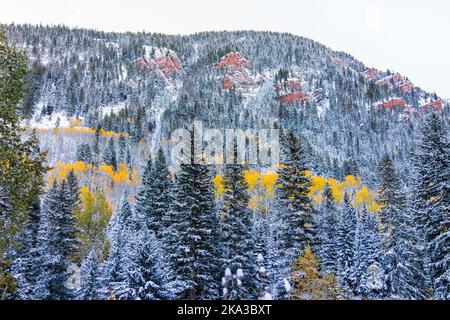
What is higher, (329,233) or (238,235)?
(329,233)

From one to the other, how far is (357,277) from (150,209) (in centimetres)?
2536

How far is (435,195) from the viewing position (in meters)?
26.0

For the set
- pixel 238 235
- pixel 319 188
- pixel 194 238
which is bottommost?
pixel 194 238

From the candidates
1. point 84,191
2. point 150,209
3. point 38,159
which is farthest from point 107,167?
point 38,159

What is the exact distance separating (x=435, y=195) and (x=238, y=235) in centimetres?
1391

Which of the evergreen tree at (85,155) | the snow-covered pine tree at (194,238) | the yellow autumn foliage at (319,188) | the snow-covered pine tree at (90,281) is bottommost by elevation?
the snow-covered pine tree at (90,281)

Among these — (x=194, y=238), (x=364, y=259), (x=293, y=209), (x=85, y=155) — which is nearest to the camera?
(x=293, y=209)

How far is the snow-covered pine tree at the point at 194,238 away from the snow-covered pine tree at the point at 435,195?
48.0 ft

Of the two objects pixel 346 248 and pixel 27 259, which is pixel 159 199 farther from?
pixel 346 248

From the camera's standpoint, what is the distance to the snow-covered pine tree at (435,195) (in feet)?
81.7

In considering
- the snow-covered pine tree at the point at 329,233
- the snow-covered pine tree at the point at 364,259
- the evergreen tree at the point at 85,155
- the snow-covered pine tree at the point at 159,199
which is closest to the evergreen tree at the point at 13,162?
the snow-covered pine tree at the point at 159,199

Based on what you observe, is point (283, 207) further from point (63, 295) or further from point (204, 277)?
point (63, 295)

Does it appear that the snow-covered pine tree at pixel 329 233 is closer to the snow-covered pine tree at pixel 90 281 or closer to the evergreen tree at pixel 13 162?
the snow-covered pine tree at pixel 90 281

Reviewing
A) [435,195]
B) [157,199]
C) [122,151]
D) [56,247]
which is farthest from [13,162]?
[122,151]
